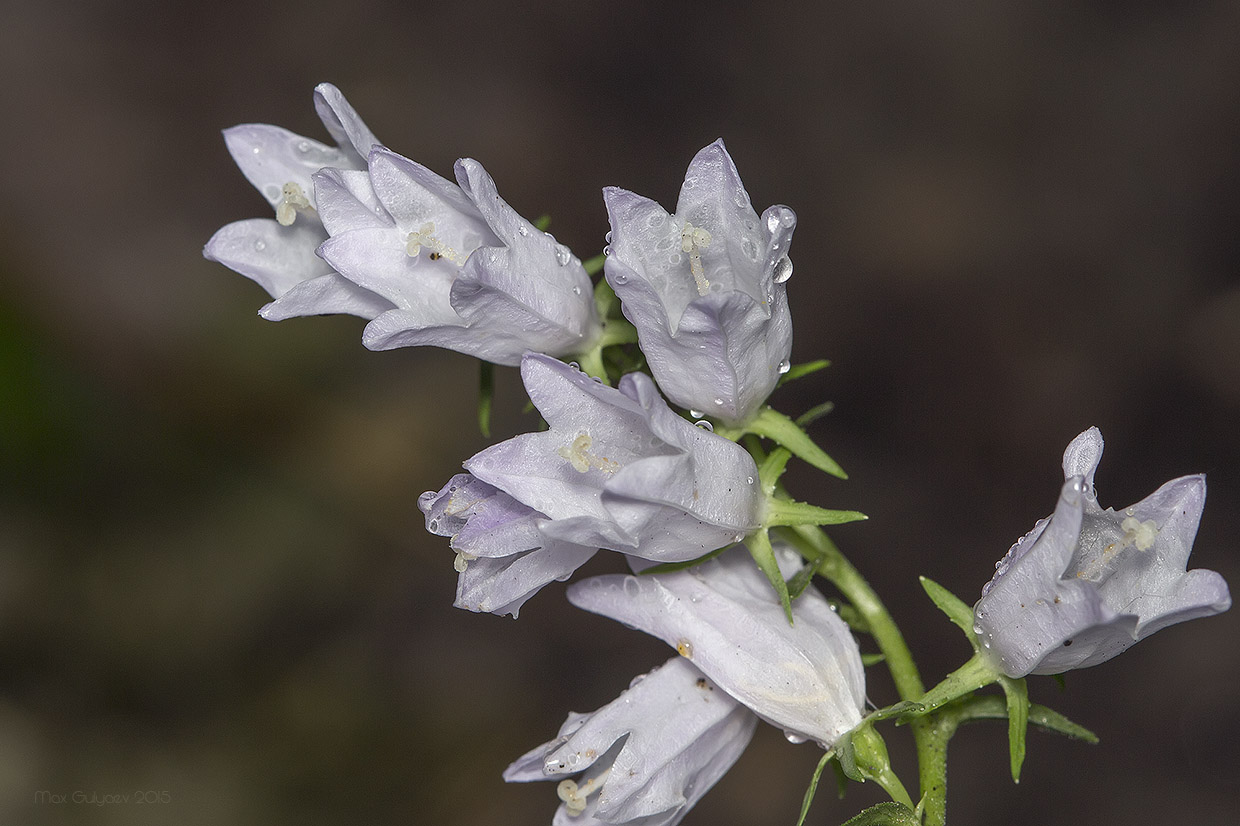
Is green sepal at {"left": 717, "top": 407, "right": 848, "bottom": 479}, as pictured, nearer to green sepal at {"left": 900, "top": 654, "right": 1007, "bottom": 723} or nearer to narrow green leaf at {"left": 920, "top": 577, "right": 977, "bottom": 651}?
narrow green leaf at {"left": 920, "top": 577, "right": 977, "bottom": 651}

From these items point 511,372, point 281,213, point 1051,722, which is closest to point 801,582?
point 1051,722

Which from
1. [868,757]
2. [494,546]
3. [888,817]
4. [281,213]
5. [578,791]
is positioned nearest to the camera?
[888,817]

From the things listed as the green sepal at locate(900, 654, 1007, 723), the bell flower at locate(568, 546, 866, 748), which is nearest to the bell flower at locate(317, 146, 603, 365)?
the bell flower at locate(568, 546, 866, 748)

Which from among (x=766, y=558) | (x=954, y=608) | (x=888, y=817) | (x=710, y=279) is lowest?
(x=888, y=817)

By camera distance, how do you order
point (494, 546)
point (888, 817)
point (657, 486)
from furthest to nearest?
point (494, 546)
point (888, 817)
point (657, 486)

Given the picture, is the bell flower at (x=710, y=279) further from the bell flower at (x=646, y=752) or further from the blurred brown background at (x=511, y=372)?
the blurred brown background at (x=511, y=372)

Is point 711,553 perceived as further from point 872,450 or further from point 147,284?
point 147,284

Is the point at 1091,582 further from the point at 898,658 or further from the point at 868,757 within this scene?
the point at 868,757
